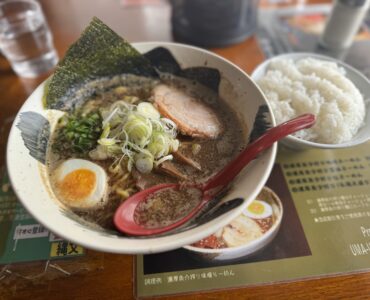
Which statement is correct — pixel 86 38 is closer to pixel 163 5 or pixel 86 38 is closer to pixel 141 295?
pixel 141 295

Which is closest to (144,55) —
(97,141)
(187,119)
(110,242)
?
(187,119)

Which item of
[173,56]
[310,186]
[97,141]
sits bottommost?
[310,186]

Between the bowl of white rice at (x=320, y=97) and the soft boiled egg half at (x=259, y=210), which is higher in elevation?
the bowl of white rice at (x=320, y=97)

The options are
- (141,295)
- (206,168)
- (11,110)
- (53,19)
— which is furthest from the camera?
(53,19)

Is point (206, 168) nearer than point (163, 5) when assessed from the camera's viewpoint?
Yes

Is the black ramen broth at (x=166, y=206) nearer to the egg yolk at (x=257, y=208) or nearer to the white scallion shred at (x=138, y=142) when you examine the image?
the white scallion shred at (x=138, y=142)

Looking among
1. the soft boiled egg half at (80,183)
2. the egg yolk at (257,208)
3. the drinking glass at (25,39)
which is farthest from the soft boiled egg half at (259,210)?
the drinking glass at (25,39)

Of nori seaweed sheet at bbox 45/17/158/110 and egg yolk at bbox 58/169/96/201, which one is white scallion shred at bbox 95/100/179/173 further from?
nori seaweed sheet at bbox 45/17/158/110
